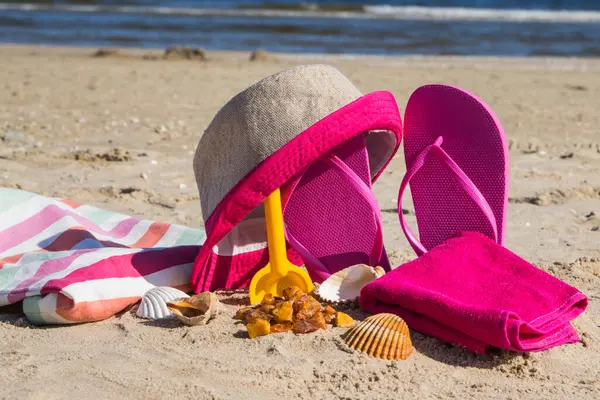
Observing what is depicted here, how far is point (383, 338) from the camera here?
2.33m

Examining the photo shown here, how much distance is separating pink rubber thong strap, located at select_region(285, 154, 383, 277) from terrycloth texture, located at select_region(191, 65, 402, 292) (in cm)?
6

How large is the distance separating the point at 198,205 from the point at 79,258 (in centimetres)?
132

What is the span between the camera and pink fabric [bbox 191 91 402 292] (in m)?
2.58

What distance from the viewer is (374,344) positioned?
2338mm

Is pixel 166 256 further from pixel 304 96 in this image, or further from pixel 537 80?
pixel 537 80

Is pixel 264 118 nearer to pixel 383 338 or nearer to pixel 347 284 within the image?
pixel 347 284

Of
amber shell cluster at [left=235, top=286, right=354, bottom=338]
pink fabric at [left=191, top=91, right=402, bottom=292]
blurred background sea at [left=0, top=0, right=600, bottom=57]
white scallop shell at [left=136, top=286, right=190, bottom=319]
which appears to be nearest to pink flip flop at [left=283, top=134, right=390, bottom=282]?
pink fabric at [left=191, top=91, right=402, bottom=292]

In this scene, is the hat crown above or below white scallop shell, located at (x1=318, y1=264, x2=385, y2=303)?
above

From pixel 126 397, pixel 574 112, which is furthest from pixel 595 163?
pixel 126 397

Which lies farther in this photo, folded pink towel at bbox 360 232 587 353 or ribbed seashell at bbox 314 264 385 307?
ribbed seashell at bbox 314 264 385 307

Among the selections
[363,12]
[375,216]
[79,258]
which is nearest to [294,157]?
[375,216]

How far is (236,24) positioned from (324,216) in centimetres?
1388

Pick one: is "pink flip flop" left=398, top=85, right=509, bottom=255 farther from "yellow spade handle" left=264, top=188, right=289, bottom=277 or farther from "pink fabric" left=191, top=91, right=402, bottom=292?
"yellow spade handle" left=264, top=188, right=289, bottom=277

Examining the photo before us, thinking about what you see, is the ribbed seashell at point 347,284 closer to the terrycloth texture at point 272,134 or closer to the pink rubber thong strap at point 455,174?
the pink rubber thong strap at point 455,174
